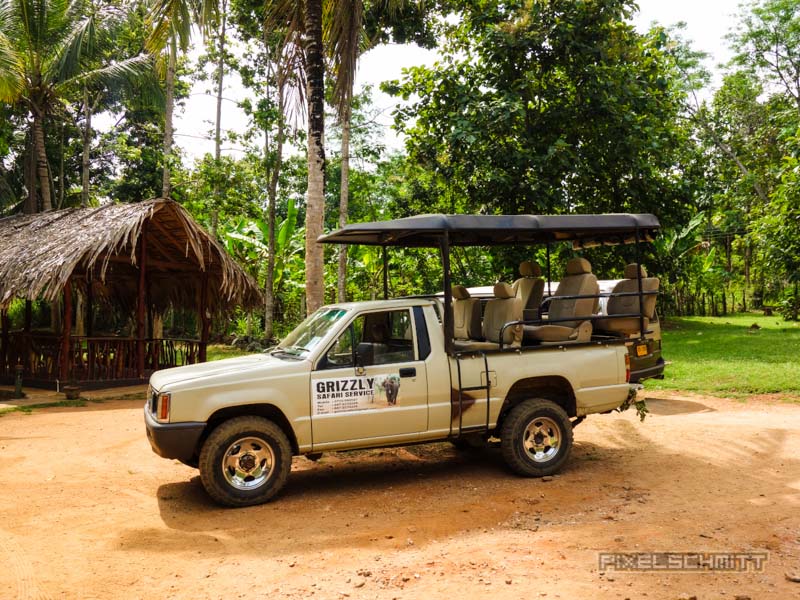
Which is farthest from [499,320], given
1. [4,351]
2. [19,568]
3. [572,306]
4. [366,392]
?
[4,351]

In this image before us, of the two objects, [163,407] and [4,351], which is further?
[4,351]

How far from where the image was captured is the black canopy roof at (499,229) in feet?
21.9

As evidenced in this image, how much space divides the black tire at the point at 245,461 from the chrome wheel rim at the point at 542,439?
2498 millimetres

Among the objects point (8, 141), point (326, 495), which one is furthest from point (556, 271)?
point (8, 141)

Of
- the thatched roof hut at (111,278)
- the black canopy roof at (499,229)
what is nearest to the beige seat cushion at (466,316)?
the black canopy roof at (499,229)

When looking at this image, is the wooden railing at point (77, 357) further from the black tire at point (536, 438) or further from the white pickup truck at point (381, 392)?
the black tire at point (536, 438)

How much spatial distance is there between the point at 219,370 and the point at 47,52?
16431mm

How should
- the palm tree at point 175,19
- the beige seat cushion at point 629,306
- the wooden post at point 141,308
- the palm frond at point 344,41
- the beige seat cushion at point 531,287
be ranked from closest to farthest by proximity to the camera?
the beige seat cushion at point 629,306
the beige seat cushion at point 531,287
the palm frond at point 344,41
the palm tree at point 175,19
the wooden post at point 141,308

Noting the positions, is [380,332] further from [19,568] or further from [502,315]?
[19,568]

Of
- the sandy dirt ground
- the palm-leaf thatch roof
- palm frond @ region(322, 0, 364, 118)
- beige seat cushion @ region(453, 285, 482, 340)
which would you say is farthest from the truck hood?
the palm-leaf thatch roof

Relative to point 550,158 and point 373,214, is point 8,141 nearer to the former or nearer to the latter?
point 373,214

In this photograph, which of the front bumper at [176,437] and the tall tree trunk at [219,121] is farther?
the tall tree trunk at [219,121]

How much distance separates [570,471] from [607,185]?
38.0 ft

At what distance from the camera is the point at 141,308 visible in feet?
48.2
